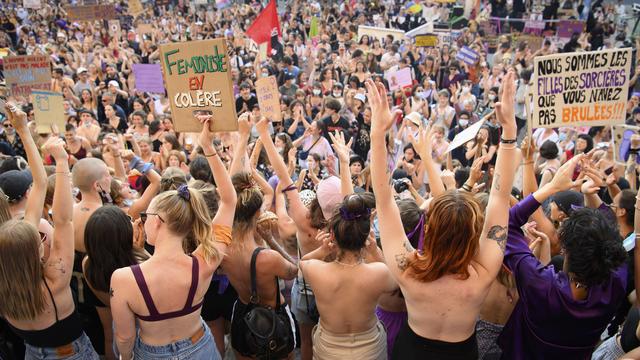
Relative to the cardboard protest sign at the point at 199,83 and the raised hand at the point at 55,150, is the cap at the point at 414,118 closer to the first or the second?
the cardboard protest sign at the point at 199,83

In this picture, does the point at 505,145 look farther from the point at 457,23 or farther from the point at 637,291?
the point at 457,23

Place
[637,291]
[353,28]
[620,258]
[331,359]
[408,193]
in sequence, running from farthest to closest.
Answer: [353,28] < [408,193] < [331,359] < [637,291] < [620,258]

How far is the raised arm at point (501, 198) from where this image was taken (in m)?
2.41

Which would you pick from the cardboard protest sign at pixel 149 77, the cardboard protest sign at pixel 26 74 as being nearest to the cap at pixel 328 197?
the cardboard protest sign at pixel 26 74

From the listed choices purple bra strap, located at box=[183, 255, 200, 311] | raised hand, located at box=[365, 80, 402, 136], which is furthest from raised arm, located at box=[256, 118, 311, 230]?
raised hand, located at box=[365, 80, 402, 136]

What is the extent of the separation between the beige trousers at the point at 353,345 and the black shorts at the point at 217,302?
3.06 ft

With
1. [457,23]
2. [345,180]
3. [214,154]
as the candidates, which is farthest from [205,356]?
[457,23]

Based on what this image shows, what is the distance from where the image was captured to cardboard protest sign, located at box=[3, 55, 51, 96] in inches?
248

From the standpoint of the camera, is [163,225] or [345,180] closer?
[163,225]

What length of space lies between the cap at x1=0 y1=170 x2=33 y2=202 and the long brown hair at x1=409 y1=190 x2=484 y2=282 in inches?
108

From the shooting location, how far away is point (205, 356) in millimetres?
2750

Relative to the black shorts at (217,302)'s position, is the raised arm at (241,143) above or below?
above

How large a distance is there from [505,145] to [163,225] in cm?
179

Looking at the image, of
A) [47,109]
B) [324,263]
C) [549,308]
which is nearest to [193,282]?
[324,263]
